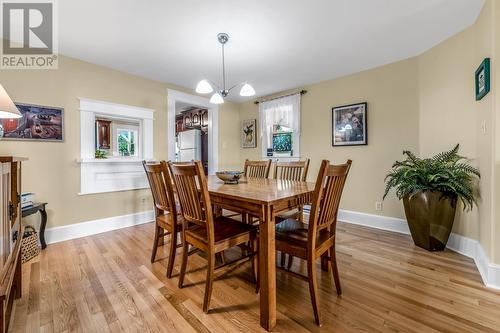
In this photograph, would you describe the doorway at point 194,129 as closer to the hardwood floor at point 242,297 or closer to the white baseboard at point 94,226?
the white baseboard at point 94,226

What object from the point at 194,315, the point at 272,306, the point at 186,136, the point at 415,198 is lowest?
the point at 194,315

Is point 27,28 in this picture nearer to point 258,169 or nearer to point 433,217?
point 258,169

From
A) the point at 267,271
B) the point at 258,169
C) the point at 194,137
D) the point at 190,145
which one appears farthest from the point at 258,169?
the point at 190,145

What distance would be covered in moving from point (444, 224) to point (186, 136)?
5075 millimetres

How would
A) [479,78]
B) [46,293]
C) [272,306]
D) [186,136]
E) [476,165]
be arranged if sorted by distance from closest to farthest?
[272,306] → [46,293] → [479,78] → [476,165] → [186,136]

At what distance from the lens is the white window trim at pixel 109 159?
2984 mm

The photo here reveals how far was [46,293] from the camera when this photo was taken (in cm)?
171

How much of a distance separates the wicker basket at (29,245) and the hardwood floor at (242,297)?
0.09 m

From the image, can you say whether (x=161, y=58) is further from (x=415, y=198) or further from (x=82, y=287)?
(x=415, y=198)

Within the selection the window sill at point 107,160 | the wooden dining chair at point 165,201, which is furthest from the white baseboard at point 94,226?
the wooden dining chair at point 165,201

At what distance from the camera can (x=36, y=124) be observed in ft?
8.56

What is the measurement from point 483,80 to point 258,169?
2.34 metres

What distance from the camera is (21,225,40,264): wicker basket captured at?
87.6 inches

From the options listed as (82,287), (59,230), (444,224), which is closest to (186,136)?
(59,230)
